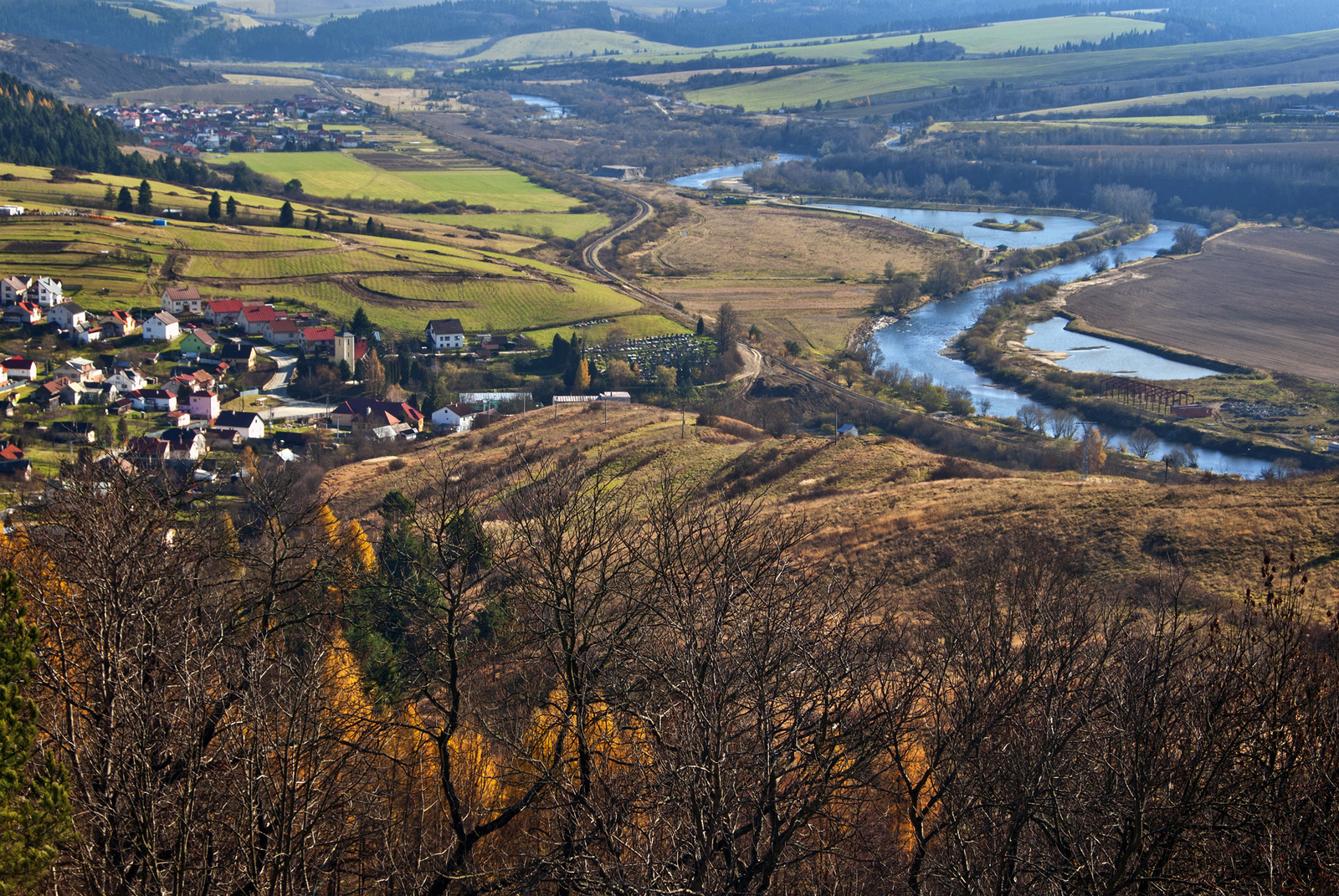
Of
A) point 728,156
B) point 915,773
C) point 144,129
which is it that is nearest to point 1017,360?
point 915,773

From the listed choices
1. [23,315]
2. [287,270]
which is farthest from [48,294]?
[287,270]

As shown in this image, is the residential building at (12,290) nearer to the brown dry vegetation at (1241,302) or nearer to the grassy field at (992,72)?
the brown dry vegetation at (1241,302)

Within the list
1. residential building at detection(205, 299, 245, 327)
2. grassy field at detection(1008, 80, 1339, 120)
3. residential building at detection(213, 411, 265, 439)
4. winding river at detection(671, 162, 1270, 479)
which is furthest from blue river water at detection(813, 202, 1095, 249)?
residential building at detection(213, 411, 265, 439)

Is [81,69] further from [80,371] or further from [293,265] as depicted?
[80,371]

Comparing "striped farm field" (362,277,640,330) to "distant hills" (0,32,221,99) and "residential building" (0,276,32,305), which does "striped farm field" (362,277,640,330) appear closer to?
"residential building" (0,276,32,305)

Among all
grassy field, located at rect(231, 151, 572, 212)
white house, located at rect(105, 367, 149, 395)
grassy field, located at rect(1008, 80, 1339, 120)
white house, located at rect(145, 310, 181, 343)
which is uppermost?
grassy field, located at rect(1008, 80, 1339, 120)

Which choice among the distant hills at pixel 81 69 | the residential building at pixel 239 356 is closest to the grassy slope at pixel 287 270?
the residential building at pixel 239 356
